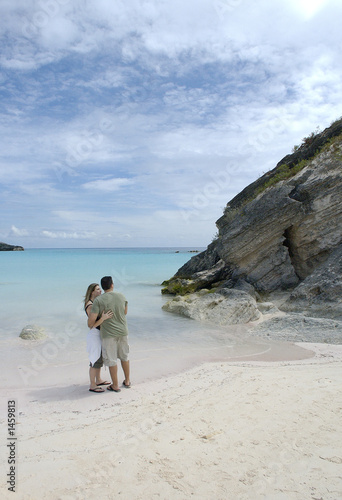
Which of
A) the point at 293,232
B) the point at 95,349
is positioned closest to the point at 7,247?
the point at 293,232

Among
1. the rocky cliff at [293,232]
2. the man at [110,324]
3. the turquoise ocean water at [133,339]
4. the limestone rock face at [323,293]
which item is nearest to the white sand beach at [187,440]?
the man at [110,324]

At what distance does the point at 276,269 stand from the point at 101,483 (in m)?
12.9

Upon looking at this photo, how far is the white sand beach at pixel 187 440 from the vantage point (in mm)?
3328

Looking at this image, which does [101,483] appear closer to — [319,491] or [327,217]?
[319,491]

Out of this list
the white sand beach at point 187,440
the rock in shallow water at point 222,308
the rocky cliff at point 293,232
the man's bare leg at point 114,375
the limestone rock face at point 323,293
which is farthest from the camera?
the rocky cliff at point 293,232

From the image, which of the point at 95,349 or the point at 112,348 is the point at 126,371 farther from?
the point at 95,349

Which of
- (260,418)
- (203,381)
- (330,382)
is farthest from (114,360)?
(330,382)

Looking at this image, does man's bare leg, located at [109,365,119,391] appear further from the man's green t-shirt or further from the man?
the man's green t-shirt

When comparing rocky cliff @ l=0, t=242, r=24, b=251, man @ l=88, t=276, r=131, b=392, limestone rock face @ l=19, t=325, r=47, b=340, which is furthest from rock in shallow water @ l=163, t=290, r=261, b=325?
rocky cliff @ l=0, t=242, r=24, b=251

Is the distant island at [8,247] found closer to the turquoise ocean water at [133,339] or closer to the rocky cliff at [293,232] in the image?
the turquoise ocean water at [133,339]

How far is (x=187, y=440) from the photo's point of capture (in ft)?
13.8

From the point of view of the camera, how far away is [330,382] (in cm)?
587

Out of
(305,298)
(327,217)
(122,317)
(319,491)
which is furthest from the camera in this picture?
(327,217)

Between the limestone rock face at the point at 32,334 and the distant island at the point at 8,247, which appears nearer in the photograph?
the limestone rock face at the point at 32,334
